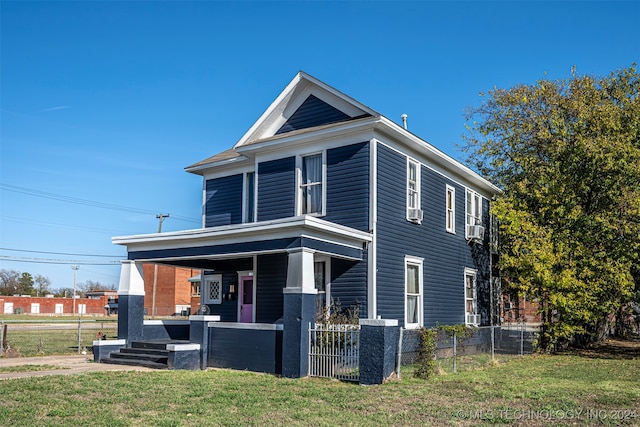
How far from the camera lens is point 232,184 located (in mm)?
21703

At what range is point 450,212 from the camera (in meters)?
22.2

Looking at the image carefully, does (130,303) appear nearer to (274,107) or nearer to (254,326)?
(254,326)

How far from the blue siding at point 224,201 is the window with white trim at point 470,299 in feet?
28.7

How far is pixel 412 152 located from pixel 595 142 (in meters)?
6.74

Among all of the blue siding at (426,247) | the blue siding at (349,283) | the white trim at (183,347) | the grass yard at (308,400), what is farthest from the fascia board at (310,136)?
the grass yard at (308,400)

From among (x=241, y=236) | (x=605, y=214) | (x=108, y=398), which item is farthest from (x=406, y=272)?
(x=108, y=398)

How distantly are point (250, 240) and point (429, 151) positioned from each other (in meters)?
6.80

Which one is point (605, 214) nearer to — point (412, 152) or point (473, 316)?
point (473, 316)

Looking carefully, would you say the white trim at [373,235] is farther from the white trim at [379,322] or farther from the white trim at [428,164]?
the white trim at [379,322]

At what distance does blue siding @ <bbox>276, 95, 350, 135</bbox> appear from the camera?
18734 mm

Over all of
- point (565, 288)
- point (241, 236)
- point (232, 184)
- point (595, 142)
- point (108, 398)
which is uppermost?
point (595, 142)

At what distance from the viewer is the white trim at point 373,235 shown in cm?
1673

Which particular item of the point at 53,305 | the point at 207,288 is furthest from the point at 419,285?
the point at 53,305

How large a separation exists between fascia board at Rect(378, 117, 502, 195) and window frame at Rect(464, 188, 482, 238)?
45 centimetres
